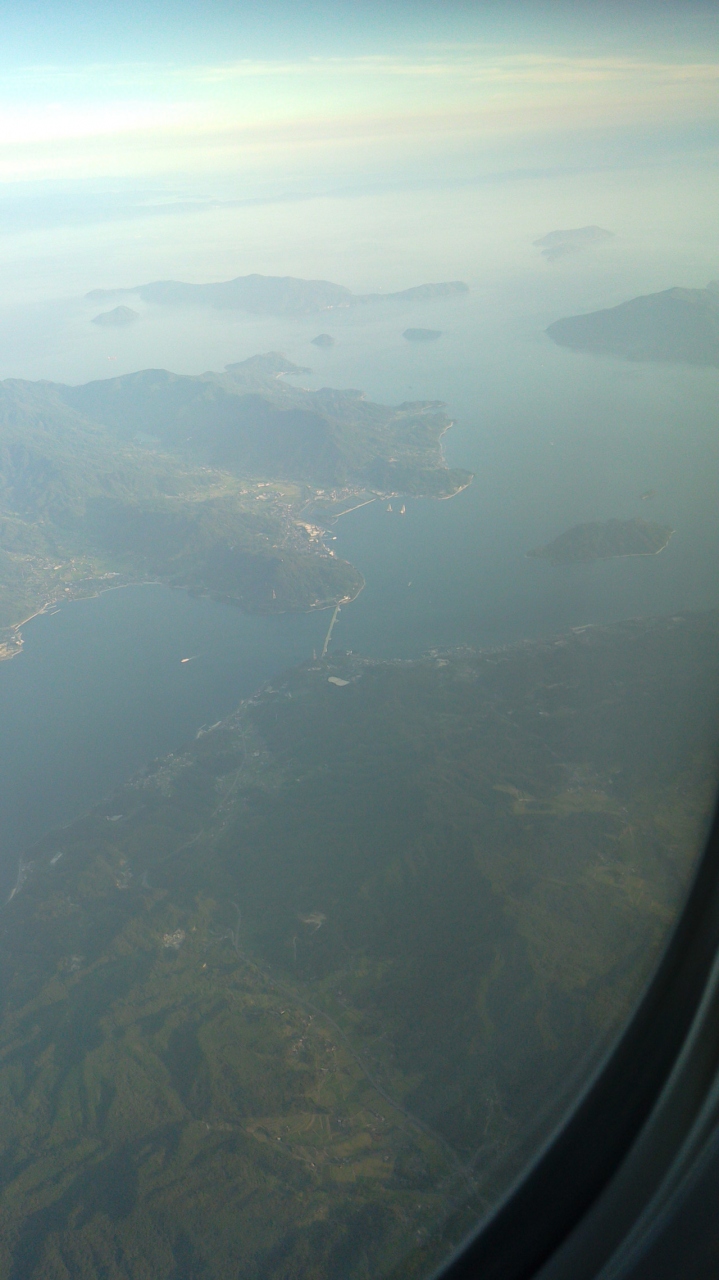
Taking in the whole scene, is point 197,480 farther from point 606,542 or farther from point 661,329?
point 661,329

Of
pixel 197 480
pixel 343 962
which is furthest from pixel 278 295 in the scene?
pixel 343 962

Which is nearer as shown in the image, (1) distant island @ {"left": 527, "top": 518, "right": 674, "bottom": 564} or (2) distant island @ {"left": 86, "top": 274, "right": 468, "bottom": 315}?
(1) distant island @ {"left": 527, "top": 518, "right": 674, "bottom": 564}

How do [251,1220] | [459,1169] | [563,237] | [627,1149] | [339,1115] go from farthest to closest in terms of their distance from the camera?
[563,237] → [339,1115] → [251,1220] → [459,1169] → [627,1149]

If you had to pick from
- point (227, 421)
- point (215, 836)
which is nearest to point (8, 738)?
point (215, 836)

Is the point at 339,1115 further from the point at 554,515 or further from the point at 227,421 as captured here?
the point at 227,421

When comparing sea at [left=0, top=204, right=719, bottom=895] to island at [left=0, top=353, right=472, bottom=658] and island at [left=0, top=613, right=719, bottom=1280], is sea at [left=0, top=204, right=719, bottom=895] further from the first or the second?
island at [left=0, top=613, right=719, bottom=1280]

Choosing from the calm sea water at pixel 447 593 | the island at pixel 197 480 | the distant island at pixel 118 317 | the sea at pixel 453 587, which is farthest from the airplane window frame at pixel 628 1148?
the distant island at pixel 118 317

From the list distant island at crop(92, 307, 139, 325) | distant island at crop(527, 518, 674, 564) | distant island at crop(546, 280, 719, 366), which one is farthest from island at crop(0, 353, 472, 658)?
distant island at crop(92, 307, 139, 325)
